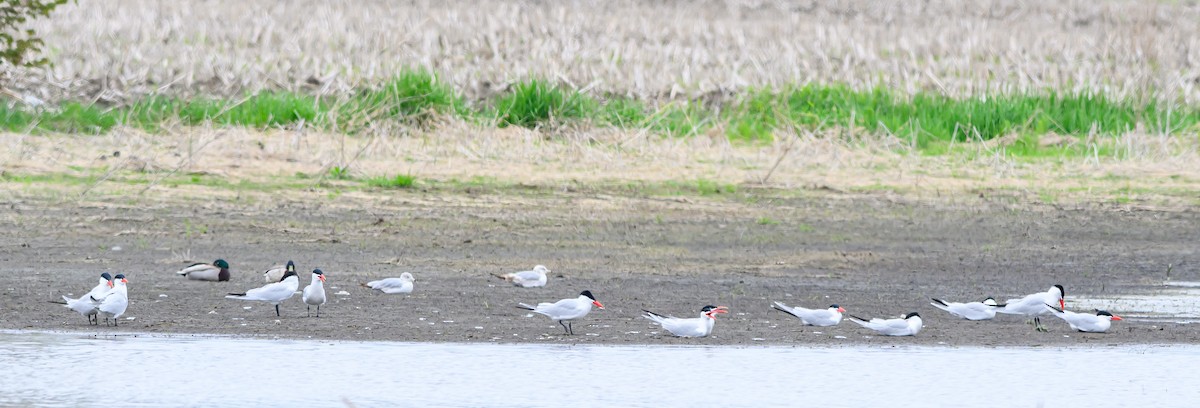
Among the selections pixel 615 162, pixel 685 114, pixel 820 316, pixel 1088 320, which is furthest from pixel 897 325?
pixel 685 114

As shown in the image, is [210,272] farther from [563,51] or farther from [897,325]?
[563,51]

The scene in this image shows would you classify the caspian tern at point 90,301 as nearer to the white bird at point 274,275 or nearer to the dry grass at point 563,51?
the white bird at point 274,275

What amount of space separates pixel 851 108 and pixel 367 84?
16.7 feet

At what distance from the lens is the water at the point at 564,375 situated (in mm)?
7664

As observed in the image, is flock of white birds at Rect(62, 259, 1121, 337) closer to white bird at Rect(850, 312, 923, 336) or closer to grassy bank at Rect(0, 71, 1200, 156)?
white bird at Rect(850, 312, 923, 336)

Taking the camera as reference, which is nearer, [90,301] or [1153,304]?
[90,301]

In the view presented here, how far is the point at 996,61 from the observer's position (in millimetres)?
23297

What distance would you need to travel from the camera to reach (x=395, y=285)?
9609 mm

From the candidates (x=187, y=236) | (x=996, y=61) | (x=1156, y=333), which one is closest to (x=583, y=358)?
(x=1156, y=333)

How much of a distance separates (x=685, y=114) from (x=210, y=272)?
8.87m

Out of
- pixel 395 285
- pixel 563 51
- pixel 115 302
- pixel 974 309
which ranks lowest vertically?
pixel 974 309

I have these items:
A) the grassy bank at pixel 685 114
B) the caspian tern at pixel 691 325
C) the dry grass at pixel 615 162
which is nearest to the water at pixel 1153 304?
the caspian tern at pixel 691 325

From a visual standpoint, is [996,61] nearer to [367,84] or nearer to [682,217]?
[367,84]

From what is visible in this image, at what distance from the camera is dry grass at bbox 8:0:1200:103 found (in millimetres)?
19667
